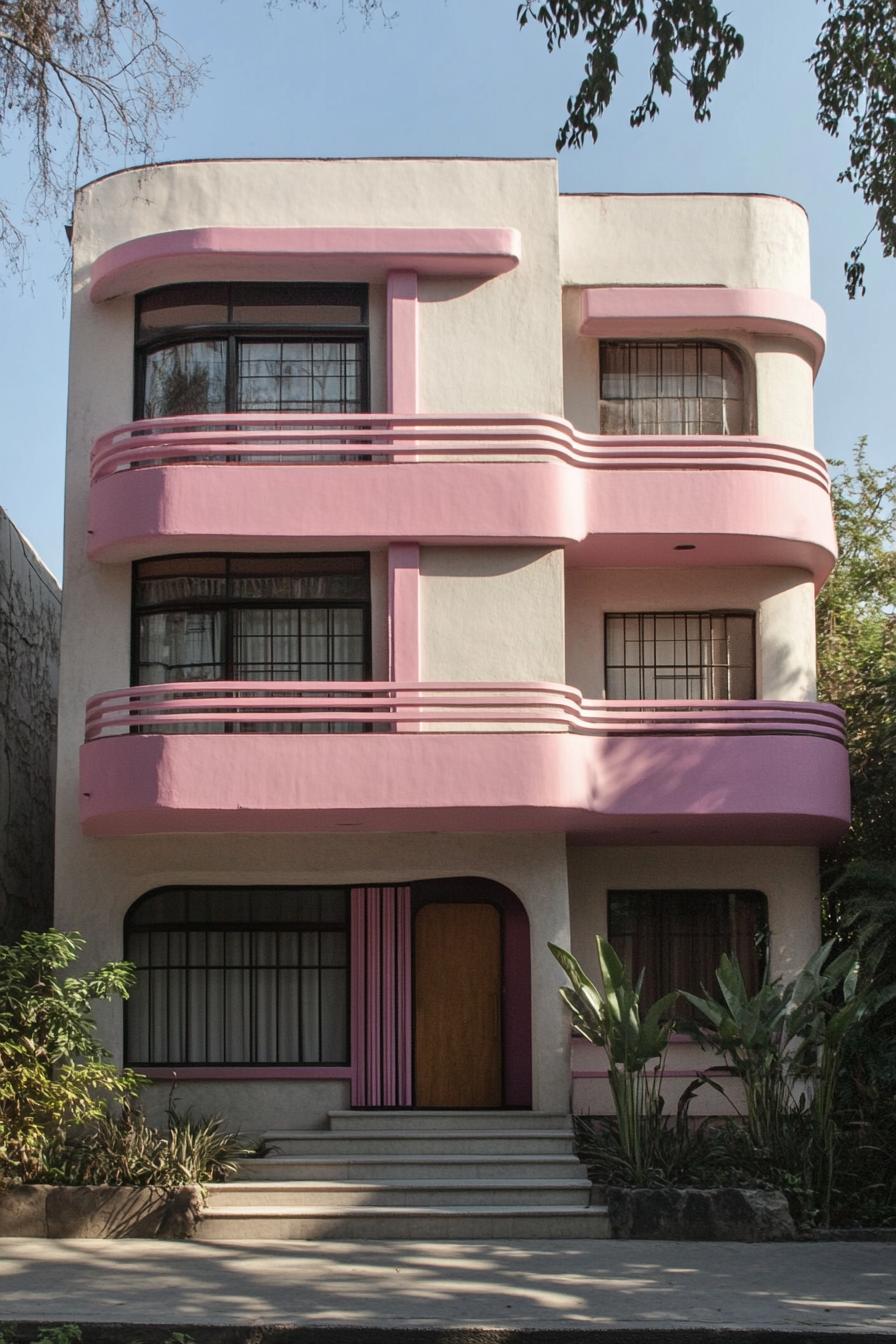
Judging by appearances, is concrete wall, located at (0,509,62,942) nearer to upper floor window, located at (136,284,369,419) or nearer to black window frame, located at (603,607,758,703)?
upper floor window, located at (136,284,369,419)

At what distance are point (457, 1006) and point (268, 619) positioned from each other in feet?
15.3

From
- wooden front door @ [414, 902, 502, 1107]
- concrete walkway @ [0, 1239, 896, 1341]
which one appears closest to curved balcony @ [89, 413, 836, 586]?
wooden front door @ [414, 902, 502, 1107]

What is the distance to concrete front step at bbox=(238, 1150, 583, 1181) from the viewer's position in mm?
16812

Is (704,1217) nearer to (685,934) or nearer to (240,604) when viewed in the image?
(685,934)

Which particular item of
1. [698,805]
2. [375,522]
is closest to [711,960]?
[698,805]

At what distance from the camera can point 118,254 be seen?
18922 millimetres

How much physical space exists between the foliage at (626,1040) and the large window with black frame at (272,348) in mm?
6686

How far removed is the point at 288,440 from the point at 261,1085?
682 cm

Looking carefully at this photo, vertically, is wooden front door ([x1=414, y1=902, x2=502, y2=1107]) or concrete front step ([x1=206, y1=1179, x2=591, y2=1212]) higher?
wooden front door ([x1=414, y1=902, x2=502, y2=1107])

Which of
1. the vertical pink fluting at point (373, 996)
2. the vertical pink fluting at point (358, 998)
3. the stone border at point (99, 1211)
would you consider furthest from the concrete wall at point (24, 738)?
the stone border at point (99, 1211)

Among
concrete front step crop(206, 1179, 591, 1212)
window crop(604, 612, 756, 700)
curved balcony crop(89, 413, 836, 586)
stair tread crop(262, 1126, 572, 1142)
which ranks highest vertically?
curved balcony crop(89, 413, 836, 586)

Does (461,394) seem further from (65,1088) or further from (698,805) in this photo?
(65,1088)

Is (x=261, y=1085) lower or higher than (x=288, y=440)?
lower

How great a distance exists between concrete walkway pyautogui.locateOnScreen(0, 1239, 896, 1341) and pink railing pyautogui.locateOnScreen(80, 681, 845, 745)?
5167 mm
